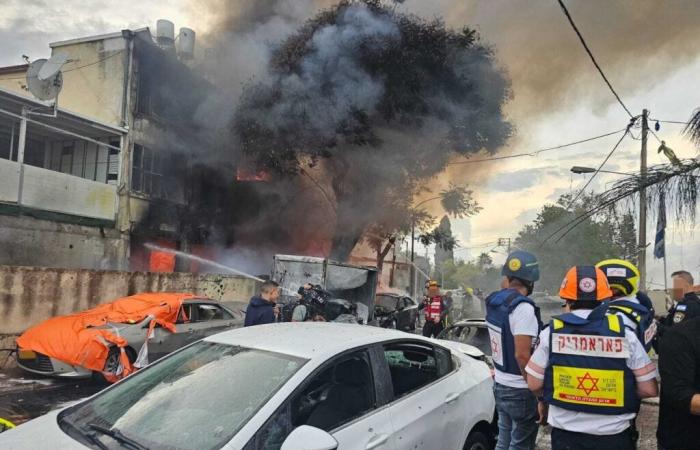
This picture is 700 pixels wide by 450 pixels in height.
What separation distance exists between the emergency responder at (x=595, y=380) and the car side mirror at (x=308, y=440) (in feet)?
3.68

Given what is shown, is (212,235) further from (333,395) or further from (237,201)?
(333,395)

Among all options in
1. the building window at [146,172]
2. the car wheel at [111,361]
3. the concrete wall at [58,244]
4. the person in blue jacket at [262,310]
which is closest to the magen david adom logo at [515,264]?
the person in blue jacket at [262,310]

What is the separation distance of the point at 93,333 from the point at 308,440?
6130 mm

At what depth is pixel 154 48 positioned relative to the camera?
1731 cm

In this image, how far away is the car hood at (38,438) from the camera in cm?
228

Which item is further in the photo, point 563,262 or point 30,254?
point 563,262

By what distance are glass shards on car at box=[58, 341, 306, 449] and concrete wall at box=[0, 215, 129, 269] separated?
1190 cm

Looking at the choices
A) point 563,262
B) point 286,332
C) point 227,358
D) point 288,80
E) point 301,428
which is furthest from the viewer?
point 563,262

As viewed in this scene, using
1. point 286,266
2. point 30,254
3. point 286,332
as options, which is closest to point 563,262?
point 286,266

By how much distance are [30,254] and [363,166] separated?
36.5ft

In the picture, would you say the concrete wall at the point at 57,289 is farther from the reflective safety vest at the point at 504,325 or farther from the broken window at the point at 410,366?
the reflective safety vest at the point at 504,325

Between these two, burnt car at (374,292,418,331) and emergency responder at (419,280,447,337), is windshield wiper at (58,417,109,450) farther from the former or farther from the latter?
burnt car at (374,292,418,331)

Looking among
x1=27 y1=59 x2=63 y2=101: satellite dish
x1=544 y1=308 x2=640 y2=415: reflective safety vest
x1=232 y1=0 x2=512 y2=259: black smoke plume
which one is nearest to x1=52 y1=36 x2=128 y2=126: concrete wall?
x1=27 y1=59 x2=63 y2=101: satellite dish

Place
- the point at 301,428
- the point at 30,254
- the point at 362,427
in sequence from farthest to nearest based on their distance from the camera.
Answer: the point at 30,254
the point at 362,427
the point at 301,428
